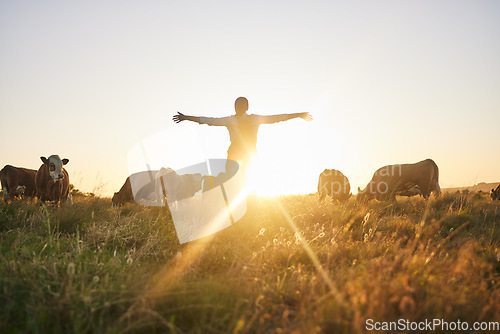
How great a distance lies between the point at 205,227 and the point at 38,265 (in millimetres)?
3529

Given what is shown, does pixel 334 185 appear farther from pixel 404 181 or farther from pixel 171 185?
pixel 171 185

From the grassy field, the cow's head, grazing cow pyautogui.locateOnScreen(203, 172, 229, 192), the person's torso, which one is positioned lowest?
the grassy field

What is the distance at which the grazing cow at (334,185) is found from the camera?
626 inches

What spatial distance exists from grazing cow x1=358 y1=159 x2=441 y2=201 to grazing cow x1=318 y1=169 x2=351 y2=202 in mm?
774

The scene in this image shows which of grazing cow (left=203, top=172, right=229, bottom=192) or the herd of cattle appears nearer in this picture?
grazing cow (left=203, top=172, right=229, bottom=192)

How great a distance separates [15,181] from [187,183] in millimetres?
8107

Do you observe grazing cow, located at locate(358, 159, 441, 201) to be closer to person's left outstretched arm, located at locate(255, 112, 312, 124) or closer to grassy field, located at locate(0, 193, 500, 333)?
person's left outstretched arm, located at locate(255, 112, 312, 124)

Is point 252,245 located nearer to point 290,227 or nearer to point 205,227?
point 205,227

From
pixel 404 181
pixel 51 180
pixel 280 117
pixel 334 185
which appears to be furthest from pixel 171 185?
pixel 404 181

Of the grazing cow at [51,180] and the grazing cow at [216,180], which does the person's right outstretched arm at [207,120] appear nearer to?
the grazing cow at [216,180]

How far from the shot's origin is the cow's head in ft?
36.6

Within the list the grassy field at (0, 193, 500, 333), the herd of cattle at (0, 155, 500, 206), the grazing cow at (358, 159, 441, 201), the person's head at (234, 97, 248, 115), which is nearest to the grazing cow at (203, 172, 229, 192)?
the herd of cattle at (0, 155, 500, 206)

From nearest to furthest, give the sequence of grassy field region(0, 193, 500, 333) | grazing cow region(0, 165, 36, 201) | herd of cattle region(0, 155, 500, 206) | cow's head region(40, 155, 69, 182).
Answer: grassy field region(0, 193, 500, 333), cow's head region(40, 155, 69, 182), herd of cattle region(0, 155, 500, 206), grazing cow region(0, 165, 36, 201)

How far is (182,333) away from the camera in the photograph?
7.54 feet
